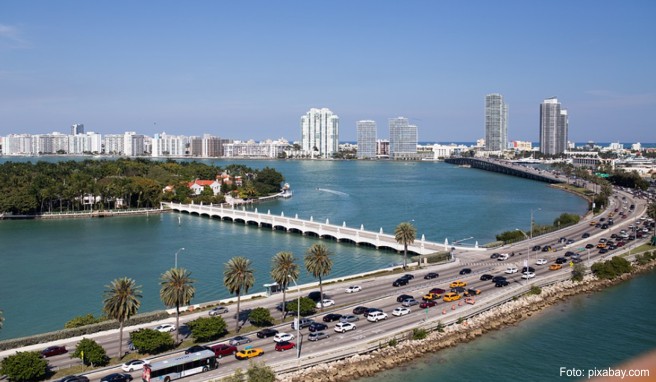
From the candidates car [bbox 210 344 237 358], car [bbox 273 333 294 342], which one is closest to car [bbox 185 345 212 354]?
car [bbox 210 344 237 358]

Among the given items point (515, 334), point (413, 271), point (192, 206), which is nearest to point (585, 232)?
point (413, 271)

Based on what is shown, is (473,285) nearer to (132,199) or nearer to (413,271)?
(413,271)

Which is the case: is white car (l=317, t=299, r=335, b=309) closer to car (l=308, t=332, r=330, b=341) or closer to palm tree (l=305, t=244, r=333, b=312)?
palm tree (l=305, t=244, r=333, b=312)

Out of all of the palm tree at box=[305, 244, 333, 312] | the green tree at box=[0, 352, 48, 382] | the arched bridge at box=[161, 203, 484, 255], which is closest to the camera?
the green tree at box=[0, 352, 48, 382]

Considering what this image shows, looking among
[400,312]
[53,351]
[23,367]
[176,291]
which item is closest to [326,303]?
[400,312]

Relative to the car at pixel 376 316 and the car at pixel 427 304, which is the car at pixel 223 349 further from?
the car at pixel 427 304

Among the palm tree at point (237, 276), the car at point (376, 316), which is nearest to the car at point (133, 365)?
the palm tree at point (237, 276)
